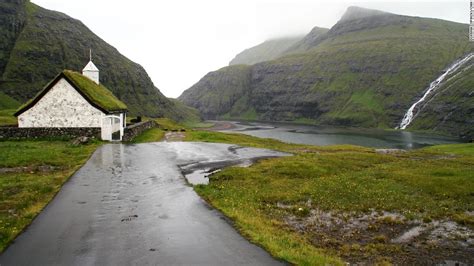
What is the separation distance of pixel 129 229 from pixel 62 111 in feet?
134

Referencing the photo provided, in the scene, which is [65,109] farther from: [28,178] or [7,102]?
[7,102]

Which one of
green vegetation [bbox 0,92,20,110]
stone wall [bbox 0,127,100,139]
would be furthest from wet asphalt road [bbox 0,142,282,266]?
green vegetation [bbox 0,92,20,110]

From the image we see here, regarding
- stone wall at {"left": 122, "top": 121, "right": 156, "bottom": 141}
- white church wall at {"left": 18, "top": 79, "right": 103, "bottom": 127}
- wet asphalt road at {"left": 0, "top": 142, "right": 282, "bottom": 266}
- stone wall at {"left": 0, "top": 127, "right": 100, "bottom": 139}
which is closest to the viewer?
wet asphalt road at {"left": 0, "top": 142, "right": 282, "bottom": 266}

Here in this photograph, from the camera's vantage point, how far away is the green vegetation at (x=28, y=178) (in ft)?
56.1

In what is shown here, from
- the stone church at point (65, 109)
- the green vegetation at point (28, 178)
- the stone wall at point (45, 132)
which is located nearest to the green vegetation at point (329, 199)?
the green vegetation at point (28, 178)

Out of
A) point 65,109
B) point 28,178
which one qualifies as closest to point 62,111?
point 65,109

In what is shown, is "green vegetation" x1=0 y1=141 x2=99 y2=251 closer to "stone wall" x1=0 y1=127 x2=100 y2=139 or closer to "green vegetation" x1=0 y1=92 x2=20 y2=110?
"stone wall" x1=0 y1=127 x2=100 y2=139

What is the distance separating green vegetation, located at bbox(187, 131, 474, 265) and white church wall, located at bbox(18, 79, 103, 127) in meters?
27.4

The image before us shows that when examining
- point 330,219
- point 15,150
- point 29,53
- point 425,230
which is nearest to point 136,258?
point 330,219

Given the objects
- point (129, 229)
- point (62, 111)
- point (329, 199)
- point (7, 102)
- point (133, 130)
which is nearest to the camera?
point (129, 229)

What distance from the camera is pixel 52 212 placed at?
18.5 metres

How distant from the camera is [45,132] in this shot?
4991 centimetres

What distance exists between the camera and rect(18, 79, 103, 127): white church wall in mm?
51094

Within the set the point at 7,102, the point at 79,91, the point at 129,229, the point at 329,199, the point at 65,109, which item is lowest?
the point at 329,199
